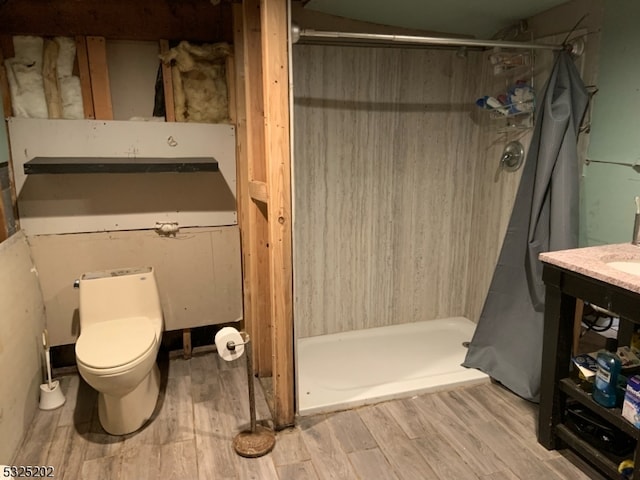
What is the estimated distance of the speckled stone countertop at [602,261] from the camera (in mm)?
1608

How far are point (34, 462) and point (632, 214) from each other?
9.53 ft

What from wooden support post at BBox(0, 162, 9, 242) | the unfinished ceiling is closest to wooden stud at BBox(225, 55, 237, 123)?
the unfinished ceiling

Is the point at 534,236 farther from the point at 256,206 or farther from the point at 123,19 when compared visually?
the point at 123,19

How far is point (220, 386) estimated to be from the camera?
2.62 meters

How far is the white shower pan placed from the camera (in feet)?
8.06

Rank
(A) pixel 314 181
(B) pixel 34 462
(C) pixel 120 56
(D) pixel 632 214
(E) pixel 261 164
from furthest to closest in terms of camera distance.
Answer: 1. (A) pixel 314 181
2. (C) pixel 120 56
3. (E) pixel 261 164
4. (D) pixel 632 214
5. (B) pixel 34 462

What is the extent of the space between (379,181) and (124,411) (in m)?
2.01

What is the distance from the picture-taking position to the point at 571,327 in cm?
195

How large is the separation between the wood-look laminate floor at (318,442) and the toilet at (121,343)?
0.34 feet

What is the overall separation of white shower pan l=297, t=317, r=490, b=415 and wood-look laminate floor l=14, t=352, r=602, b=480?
2.7 inches

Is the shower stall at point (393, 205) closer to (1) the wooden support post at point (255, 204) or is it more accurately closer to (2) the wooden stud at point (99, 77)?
(1) the wooden support post at point (255, 204)

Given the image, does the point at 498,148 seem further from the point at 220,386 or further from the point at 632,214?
the point at 220,386

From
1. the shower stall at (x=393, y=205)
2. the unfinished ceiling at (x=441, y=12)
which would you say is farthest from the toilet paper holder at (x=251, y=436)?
the unfinished ceiling at (x=441, y=12)

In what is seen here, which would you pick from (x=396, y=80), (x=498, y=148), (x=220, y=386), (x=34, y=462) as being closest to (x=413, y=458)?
(x=220, y=386)
